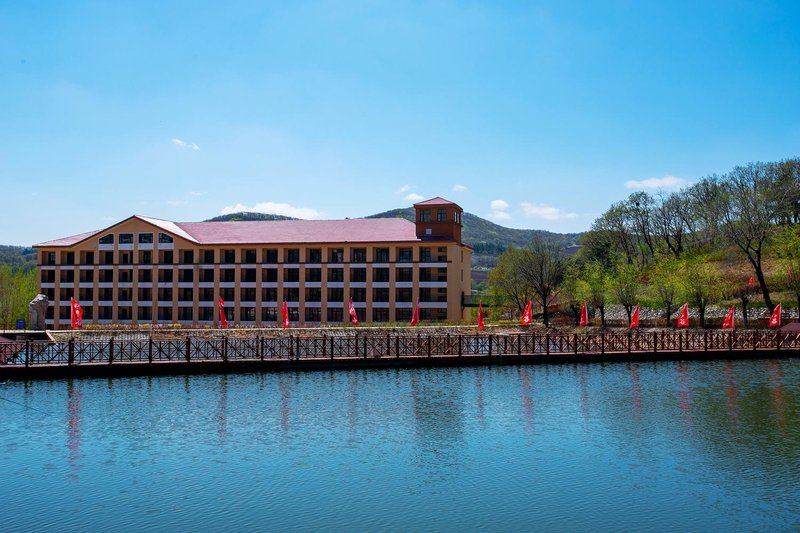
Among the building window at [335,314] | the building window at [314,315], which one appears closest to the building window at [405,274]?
the building window at [335,314]

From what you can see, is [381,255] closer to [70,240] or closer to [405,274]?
[405,274]

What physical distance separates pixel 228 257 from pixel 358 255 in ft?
58.5

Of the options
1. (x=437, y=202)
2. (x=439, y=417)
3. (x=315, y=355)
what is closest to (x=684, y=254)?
(x=437, y=202)

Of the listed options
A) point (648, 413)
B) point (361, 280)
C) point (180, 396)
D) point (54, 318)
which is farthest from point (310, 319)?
Result: point (648, 413)

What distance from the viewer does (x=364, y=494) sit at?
63.6ft

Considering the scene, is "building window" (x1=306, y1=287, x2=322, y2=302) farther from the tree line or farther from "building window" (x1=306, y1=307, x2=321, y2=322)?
the tree line

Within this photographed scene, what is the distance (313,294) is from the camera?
3519 inches

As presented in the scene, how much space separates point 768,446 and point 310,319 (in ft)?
227

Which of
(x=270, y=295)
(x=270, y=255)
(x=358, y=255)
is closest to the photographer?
(x=358, y=255)

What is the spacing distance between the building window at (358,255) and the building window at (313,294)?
608cm

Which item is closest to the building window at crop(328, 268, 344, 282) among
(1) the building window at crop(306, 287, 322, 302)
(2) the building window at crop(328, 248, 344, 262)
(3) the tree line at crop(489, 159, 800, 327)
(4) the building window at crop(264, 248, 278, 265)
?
(2) the building window at crop(328, 248, 344, 262)

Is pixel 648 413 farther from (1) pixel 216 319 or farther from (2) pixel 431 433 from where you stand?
(1) pixel 216 319

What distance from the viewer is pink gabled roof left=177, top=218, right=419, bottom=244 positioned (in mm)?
89938

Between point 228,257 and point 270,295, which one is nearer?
point 270,295
